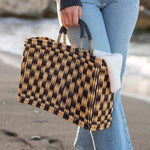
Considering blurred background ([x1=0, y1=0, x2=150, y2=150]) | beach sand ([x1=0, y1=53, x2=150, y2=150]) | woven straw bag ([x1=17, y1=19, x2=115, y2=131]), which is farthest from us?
blurred background ([x1=0, y1=0, x2=150, y2=150])

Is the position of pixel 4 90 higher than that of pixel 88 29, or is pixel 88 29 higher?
pixel 88 29

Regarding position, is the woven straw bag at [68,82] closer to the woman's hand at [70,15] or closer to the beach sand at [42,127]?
the woman's hand at [70,15]

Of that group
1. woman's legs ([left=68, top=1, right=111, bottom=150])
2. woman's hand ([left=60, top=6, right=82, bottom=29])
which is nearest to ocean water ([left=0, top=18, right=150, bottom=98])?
woman's legs ([left=68, top=1, right=111, bottom=150])

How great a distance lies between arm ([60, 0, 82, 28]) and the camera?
1.29 m

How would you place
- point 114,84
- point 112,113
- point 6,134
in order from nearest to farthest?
point 114,84 → point 112,113 → point 6,134

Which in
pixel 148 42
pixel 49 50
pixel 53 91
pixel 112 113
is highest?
pixel 49 50

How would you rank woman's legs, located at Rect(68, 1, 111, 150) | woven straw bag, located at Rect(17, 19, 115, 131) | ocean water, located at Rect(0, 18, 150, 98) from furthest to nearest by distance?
ocean water, located at Rect(0, 18, 150, 98) < woman's legs, located at Rect(68, 1, 111, 150) < woven straw bag, located at Rect(17, 19, 115, 131)

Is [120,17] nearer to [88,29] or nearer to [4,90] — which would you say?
[88,29]

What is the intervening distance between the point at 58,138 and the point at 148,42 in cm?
764

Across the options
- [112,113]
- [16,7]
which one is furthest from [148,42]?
[112,113]

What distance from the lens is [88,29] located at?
4.21 feet

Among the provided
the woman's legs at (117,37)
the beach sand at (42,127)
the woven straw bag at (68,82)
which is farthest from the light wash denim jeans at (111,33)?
the beach sand at (42,127)

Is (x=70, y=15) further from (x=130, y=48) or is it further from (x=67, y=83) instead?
(x=130, y=48)

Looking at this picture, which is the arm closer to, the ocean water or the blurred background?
the blurred background
